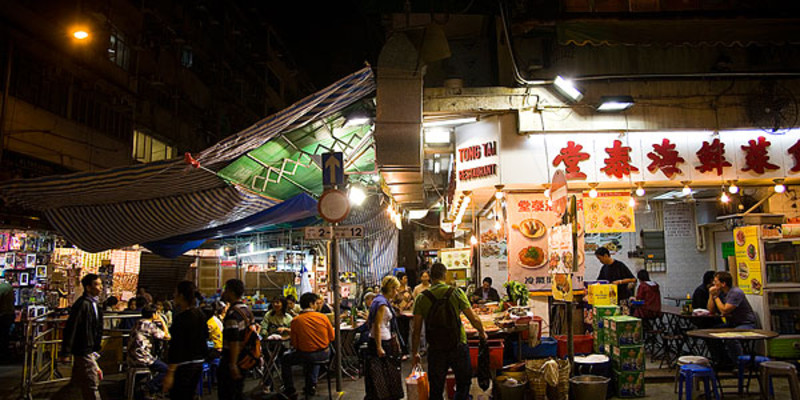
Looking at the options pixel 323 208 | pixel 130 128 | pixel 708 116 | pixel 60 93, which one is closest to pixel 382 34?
pixel 323 208

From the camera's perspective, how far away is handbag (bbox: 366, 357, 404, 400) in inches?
268

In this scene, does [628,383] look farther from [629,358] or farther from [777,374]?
[777,374]

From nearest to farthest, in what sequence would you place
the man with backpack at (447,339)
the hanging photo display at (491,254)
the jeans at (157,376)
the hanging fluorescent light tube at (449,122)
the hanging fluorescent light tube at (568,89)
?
the man with backpack at (447,339) < the jeans at (157,376) < the hanging fluorescent light tube at (568,89) < the hanging fluorescent light tube at (449,122) < the hanging photo display at (491,254)

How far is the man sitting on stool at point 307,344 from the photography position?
7.86 metres

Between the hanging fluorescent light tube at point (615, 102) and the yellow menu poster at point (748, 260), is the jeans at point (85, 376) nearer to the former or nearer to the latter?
the hanging fluorescent light tube at point (615, 102)

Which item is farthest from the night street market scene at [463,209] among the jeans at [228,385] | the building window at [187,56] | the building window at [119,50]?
the building window at [187,56]

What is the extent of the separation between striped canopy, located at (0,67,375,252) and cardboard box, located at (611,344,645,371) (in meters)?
5.84

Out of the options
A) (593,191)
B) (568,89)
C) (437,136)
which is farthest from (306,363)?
(568,89)

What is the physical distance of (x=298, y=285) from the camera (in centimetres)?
1596

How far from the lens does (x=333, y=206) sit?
694 cm

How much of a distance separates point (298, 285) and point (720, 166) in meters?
12.0

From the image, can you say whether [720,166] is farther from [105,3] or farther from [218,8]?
[218,8]

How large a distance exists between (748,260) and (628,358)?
4.71 m

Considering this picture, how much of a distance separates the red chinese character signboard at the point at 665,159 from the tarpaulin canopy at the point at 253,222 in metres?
6.62
